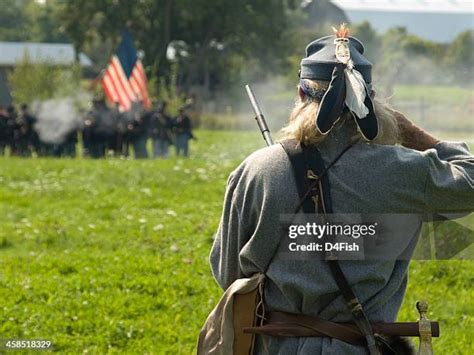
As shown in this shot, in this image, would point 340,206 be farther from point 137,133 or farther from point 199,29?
point 199,29

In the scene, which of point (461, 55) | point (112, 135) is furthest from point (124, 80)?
point (461, 55)

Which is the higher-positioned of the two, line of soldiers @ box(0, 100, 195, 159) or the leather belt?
the leather belt

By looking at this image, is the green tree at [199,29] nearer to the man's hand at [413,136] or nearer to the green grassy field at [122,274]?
the green grassy field at [122,274]

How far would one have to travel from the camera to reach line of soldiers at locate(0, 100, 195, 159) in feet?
82.1

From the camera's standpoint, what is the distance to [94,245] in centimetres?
984

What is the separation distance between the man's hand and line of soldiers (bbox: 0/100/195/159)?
21.3m

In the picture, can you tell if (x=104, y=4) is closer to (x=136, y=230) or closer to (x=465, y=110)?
(x=465, y=110)

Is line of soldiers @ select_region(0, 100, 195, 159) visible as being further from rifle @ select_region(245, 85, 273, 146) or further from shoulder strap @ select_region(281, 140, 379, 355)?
shoulder strap @ select_region(281, 140, 379, 355)

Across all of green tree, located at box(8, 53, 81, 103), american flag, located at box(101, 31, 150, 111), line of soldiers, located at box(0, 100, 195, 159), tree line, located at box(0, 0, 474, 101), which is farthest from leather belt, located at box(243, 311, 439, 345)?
tree line, located at box(0, 0, 474, 101)

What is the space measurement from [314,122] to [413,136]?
1.60 feet

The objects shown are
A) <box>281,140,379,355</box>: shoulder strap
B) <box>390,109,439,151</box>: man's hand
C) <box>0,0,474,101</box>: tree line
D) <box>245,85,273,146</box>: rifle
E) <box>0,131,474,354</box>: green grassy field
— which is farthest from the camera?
<box>0,0,474,101</box>: tree line

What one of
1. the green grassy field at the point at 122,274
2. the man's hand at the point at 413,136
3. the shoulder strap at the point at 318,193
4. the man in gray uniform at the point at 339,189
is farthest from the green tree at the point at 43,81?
the shoulder strap at the point at 318,193

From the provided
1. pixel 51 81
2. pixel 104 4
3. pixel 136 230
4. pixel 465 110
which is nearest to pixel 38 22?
pixel 104 4

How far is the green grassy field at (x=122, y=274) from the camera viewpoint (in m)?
6.69
